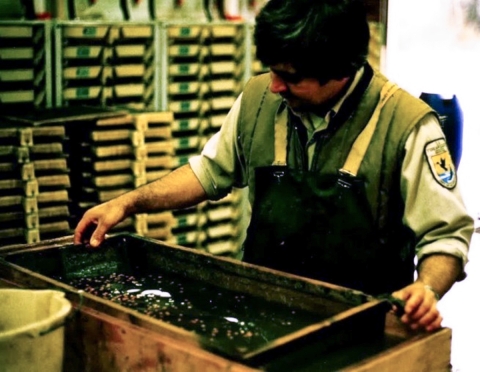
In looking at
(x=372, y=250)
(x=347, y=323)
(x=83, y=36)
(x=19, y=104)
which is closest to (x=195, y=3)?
(x=83, y=36)

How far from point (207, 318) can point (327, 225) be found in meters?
0.57

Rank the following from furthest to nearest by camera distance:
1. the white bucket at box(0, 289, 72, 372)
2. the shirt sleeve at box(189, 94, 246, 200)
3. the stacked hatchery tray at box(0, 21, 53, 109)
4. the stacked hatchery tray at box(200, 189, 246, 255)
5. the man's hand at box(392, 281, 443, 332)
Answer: the stacked hatchery tray at box(200, 189, 246, 255), the stacked hatchery tray at box(0, 21, 53, 109), the shirt sleeve at box(189, 94, 246, 200), the man's hand at box(392, 281, 443, 332), the white bucket at box(0, 289, 72, 372)

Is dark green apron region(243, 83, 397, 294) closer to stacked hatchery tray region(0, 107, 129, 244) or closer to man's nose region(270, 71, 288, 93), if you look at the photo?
man's nose region(270, 71, 288, 93)

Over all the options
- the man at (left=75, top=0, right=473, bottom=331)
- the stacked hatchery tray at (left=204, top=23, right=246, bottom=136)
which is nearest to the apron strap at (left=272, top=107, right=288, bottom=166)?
the man at (left=75, top=0, right=473, bottom=331)

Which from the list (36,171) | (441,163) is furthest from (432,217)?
(36,171)

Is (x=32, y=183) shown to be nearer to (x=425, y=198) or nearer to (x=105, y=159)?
(x=105, y=159)

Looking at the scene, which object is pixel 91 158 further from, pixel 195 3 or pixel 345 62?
pixel 345 62

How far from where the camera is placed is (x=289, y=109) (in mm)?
2553

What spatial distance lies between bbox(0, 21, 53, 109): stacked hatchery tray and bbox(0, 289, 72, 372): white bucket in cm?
326

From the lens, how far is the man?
88.1 inches

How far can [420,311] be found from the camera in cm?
185

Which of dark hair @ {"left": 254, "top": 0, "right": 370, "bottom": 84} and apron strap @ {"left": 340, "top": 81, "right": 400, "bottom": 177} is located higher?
dark hair @ {"left": 254, "top": 0, "right": 370, "bottom": 84}

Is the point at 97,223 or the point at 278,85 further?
the point at 97,223

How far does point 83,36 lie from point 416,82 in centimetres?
393
